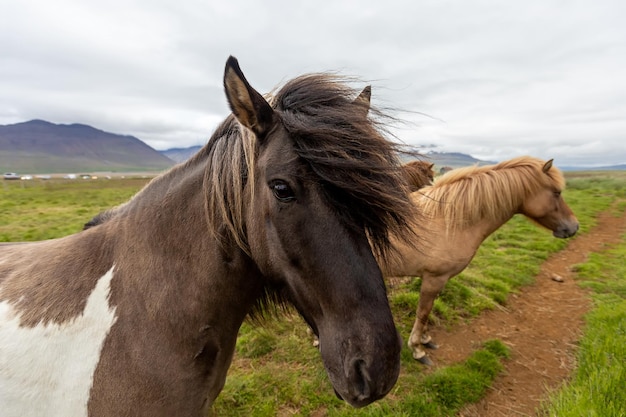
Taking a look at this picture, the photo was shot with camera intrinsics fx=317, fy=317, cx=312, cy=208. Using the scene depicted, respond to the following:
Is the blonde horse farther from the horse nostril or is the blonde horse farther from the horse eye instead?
the horse eye

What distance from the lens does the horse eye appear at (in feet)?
4.69

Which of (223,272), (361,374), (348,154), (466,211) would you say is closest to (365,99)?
(348,154)

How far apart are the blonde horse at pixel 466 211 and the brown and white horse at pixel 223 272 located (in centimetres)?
300

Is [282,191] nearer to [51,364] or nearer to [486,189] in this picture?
[51,364]

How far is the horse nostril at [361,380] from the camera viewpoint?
1.35 metres

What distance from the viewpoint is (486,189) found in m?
4.65

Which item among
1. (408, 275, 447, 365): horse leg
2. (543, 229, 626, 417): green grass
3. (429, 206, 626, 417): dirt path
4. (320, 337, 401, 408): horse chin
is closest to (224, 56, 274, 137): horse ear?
(320, 337, 401, 408): horse chin

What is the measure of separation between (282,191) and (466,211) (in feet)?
12.8

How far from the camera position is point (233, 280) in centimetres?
166

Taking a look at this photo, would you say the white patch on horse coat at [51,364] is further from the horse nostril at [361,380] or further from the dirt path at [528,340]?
the dirt path at [528,340]

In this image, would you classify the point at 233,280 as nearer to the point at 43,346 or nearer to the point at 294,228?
the point at 294,228

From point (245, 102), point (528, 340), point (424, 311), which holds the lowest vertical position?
point (528, 340)

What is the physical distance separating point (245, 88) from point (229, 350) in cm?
144

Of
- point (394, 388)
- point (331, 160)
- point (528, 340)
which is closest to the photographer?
point (331, 160)
